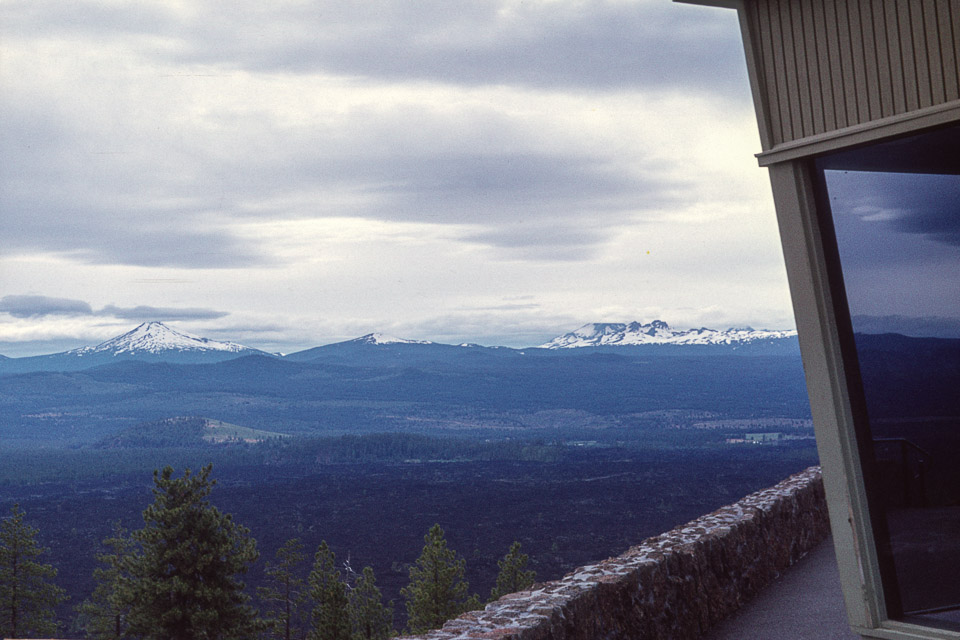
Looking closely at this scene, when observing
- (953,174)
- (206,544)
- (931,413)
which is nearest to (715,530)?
(931,413)

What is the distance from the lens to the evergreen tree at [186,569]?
39.3 m

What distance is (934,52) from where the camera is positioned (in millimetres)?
4855

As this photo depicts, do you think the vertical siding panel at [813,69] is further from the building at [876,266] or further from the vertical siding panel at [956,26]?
the vertical siding panel at [956,26]

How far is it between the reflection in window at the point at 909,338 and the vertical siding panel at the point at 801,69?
28 cm

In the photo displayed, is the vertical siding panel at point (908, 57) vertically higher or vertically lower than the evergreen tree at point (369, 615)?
higher

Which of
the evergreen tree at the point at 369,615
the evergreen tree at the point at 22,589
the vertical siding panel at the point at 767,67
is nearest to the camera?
the vertical siding panel at the point at 767,67

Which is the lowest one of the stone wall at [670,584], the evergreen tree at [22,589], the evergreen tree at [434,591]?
the evergreen tree at [434,591]

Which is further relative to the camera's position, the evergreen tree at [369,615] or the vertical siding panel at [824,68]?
the evergreen tree at [369,615]

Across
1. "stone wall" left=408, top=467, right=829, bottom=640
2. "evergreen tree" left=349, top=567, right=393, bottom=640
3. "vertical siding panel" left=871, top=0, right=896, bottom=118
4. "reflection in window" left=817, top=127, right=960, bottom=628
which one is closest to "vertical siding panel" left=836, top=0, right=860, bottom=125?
"vertical siding panel" left=871, top=0, right=896, bottom=118

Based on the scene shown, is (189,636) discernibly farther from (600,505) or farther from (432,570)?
(600,505)

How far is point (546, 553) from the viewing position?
128 meters

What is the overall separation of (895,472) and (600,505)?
15942cm

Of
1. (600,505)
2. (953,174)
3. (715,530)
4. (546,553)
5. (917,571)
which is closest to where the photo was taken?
(953,174)

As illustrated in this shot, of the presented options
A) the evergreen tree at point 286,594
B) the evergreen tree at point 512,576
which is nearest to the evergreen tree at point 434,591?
the evergreen tree at point 286,594
